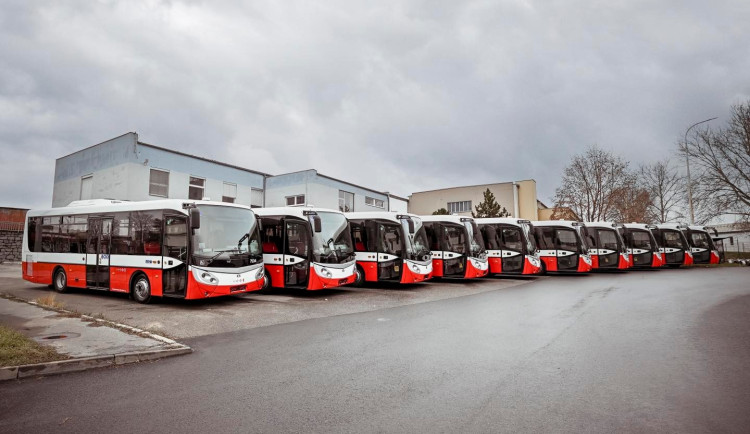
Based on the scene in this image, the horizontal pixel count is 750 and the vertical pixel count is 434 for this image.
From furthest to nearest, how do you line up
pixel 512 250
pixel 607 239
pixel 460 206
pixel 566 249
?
pixel 460 206, pixel 607 239, pixel 566 249, pixel 512 250

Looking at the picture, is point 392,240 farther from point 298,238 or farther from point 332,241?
point 298,238

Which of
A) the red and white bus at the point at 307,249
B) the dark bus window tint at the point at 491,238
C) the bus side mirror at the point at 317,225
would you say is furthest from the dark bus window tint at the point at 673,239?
the bus side mirror at the point at 317,225

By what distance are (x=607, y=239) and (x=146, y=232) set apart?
23954 millimetres

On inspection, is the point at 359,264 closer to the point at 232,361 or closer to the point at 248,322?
the point at 248,322

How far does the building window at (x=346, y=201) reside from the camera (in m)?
34.5

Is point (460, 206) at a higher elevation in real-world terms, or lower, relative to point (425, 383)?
higher

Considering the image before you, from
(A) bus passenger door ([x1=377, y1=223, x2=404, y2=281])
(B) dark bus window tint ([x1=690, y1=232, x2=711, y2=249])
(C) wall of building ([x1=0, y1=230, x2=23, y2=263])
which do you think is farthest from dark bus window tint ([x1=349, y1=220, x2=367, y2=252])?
(B) dark bus window tint ([x1=690, y1=232, x2=711, y2=249])

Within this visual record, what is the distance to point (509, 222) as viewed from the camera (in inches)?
855

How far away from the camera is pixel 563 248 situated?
23.2 meters

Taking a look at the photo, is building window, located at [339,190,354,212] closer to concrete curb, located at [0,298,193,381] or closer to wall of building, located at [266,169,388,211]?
wall of building, located at [266,169,388,211]

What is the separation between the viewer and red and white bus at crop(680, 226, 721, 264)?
2892 cm

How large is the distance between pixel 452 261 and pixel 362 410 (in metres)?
15.3

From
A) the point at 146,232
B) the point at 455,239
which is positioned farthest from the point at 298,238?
the point at 455,239

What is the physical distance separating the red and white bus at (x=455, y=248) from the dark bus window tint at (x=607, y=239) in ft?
32.8
